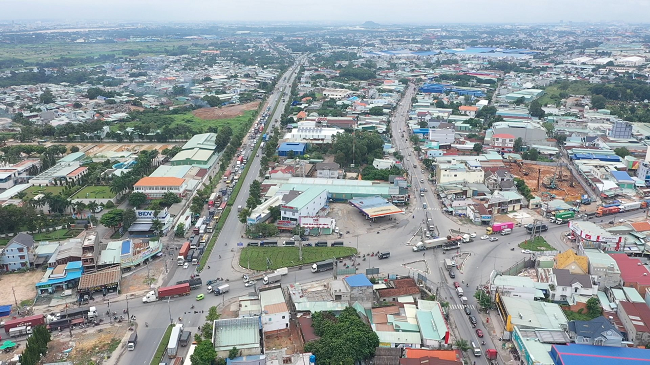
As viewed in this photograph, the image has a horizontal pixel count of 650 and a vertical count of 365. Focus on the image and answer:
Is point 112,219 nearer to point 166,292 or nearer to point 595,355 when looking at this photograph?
point 166,292

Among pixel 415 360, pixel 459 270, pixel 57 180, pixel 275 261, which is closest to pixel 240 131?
pixel 57 180

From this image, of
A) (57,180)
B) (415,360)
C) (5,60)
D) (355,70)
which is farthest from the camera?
(5,60)

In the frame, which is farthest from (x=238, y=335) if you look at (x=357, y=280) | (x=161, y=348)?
(x=357, y=280)

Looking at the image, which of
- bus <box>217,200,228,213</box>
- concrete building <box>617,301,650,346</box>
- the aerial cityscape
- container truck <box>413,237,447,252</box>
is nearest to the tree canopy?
the aerial cityscape

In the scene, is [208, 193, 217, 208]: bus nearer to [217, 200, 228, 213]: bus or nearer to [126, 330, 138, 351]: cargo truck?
[217, 200, 228, 213]: bus

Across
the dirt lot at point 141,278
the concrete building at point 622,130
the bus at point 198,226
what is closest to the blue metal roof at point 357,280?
the dirt lot at point 141,278

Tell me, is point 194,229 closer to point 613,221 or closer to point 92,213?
point 92,213
